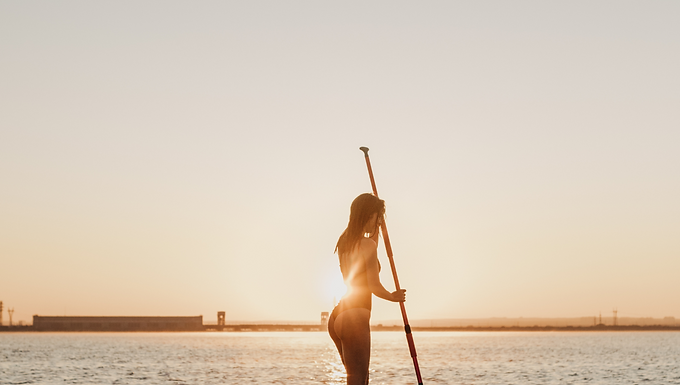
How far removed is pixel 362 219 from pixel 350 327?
90cm

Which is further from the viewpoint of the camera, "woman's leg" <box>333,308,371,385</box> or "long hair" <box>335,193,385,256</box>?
"long hair" <box>335,193,385,256</box>

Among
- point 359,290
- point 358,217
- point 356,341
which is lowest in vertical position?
point 356,341

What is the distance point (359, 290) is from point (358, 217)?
0.61 metres

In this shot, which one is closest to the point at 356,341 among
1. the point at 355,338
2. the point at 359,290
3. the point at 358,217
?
the point at 355,338

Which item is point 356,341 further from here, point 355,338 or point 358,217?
point 358,217

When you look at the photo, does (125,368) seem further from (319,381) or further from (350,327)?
(350,327)

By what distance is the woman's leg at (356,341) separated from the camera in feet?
20.5

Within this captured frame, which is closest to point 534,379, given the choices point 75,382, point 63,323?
point 75,382

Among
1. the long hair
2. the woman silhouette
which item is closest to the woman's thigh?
the woman silhouette

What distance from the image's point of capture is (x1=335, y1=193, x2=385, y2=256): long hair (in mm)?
6398

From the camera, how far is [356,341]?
6246mm

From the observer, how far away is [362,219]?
21.1 ft

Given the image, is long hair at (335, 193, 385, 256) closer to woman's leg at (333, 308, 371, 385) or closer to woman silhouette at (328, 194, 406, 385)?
woman silhouette at (328, 194, 406, 385)

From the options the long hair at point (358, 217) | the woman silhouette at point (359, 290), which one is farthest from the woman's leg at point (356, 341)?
the long hair at point (358, 217)
